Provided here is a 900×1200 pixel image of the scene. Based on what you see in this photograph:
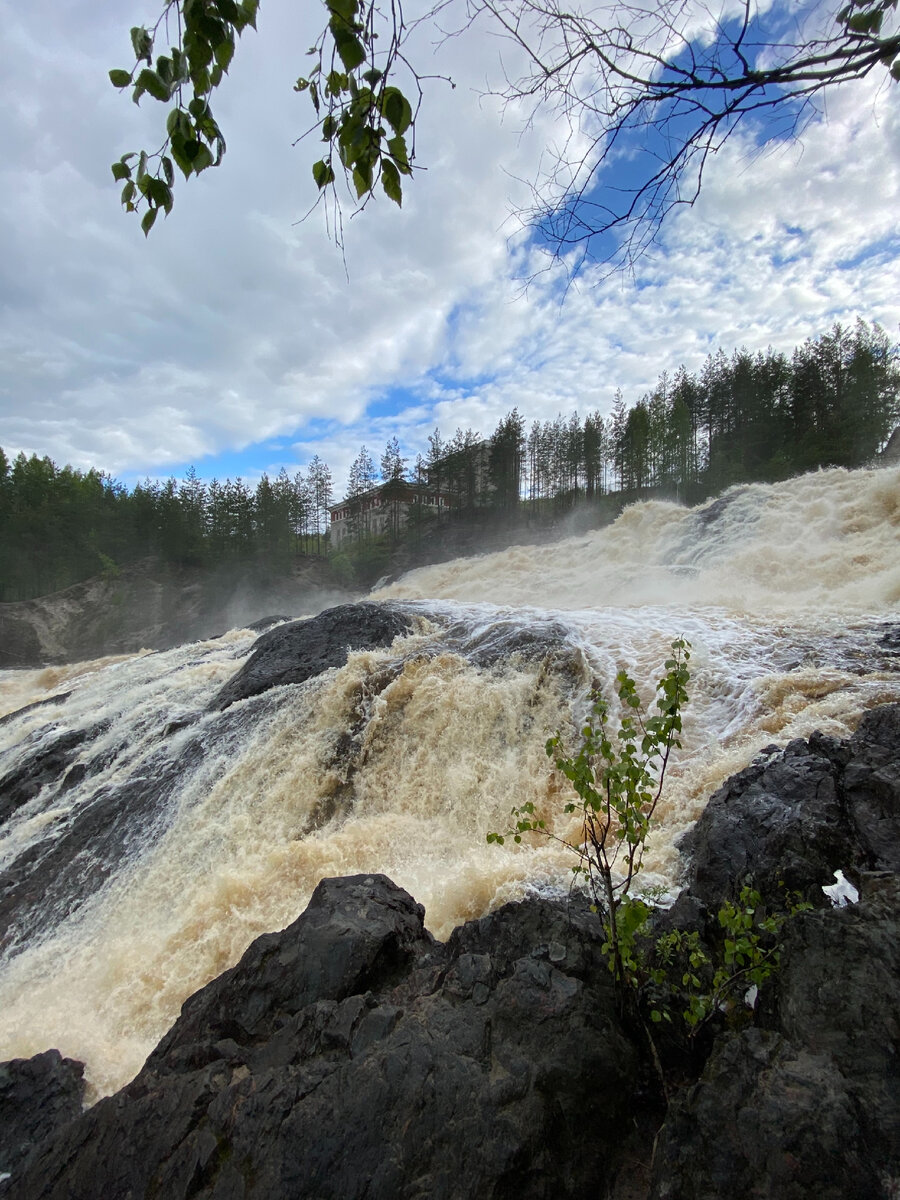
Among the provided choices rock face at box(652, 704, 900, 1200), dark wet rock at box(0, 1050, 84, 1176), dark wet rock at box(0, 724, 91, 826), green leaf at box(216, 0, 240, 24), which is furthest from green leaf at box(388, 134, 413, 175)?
dark wet rock at box(0, 724, 91, 826)

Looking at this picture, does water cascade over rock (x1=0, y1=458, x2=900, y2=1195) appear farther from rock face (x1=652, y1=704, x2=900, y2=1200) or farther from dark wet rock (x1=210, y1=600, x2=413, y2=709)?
rock face (x1=652, y1=704, x2=900, y2=1200)

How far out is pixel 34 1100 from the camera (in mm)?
3709

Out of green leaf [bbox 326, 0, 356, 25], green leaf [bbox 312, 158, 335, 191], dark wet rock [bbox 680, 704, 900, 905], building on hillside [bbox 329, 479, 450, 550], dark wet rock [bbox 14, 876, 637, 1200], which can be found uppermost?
building on hillside [bbox 329, 479, 450, 550]

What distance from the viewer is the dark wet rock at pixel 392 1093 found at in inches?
81.0

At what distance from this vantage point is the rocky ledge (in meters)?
1.74

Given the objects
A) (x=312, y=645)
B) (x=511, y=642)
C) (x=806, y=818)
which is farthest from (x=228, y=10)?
(x=312, y=645)

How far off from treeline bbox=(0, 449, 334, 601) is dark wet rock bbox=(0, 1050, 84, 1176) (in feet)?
124

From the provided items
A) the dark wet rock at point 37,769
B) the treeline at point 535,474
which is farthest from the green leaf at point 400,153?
the treeline at point 535,474

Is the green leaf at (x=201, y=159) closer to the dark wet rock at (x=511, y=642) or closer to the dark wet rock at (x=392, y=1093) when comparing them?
the dark wet rock at (x=392, y=1093)

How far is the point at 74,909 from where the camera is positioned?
596 cm

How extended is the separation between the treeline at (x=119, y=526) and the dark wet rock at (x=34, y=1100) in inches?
1488

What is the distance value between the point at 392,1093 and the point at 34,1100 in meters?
3.22

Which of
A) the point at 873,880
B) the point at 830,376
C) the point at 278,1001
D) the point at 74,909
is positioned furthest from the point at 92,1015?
the point at 830,376

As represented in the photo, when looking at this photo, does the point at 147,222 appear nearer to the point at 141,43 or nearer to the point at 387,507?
the point at 141,43
